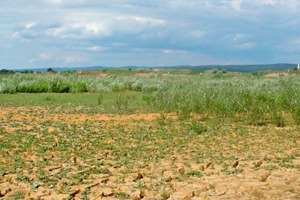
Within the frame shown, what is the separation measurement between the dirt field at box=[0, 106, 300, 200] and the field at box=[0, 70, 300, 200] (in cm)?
2

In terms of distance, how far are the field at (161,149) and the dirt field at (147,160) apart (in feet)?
0.05

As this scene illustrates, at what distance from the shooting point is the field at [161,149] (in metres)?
7.91

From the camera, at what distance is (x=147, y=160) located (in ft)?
32.7

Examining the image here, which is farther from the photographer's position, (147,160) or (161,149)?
(161,149)

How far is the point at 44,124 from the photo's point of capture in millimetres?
14883

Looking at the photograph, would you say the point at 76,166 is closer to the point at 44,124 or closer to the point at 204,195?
the point at 204,195

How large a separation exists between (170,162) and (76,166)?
1.72m

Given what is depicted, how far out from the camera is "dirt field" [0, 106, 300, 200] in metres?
7.79

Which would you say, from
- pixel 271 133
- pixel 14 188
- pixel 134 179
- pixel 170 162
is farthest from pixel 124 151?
pixel 271 133

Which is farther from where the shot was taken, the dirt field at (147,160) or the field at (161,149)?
the field at (161,149)

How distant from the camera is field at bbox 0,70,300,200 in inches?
311

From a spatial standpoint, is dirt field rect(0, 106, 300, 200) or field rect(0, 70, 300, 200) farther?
field rect(0, 70, 300, 200)

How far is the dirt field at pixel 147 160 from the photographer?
779 cm

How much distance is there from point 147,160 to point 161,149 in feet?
4.02
